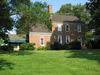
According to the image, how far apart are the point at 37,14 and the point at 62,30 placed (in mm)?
17218

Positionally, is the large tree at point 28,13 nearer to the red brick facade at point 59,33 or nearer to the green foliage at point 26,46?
the green foliage at point 26,46

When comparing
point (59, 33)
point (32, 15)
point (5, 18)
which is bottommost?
point (59, 33)

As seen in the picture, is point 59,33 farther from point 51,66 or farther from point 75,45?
point 51,66

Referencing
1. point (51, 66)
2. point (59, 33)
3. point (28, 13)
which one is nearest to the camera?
point (51, 66)

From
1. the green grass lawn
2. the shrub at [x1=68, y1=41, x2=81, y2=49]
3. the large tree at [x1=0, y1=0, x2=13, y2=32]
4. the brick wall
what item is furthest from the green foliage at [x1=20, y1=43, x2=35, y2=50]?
the green grass lawn

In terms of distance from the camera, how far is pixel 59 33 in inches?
1227

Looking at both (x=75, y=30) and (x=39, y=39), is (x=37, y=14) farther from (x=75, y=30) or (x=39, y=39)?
(x=75, y=30)

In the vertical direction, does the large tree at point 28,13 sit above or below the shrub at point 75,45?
above

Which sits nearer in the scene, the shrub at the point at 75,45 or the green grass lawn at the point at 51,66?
the green grass lawn at the point at 51,66

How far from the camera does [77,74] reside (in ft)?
19.2

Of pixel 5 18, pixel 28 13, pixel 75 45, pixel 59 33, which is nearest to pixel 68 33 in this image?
pixel 59 33

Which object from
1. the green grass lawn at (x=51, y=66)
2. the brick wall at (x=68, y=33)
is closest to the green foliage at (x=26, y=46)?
the brick wall at (x=68, y=33)

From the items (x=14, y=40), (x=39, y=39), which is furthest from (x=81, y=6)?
(x=14, y=40)

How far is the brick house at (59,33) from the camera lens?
1148 inches
